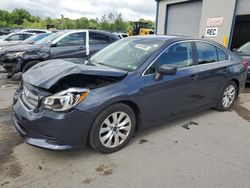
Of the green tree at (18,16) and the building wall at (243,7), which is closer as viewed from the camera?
the building wall at (243,7)

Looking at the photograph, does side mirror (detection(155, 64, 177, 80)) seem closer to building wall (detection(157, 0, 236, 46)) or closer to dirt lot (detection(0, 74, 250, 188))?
dirt lot (detection(0, 74, 250, 188))

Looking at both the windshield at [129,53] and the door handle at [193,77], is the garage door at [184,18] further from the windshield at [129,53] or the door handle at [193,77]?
the windshield at [129,53]

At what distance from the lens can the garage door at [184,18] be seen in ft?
43.8

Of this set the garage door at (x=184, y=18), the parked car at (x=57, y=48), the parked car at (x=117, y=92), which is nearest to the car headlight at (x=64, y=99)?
the parked car at (x=117, y=92)

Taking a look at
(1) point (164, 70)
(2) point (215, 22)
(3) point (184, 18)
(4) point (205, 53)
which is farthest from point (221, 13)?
(1) point (164, 70)

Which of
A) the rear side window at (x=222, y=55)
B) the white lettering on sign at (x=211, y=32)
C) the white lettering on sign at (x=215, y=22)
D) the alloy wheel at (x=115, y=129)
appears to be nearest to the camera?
the alloy wheel at (x=115, y=129)

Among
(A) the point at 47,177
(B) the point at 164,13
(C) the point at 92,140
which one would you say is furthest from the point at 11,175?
(B) the point at 164,13

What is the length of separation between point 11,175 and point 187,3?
1386 centimetres

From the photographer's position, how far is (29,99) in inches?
113

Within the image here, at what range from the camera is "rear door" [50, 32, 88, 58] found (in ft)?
22.6

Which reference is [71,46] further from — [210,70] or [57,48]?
[210,70]

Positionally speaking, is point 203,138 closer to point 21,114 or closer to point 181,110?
point 181,110

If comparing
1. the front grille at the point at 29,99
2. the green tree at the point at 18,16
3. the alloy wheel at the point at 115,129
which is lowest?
the alloy wheel at the point at 115,129

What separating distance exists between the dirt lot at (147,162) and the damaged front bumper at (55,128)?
0.33 m
